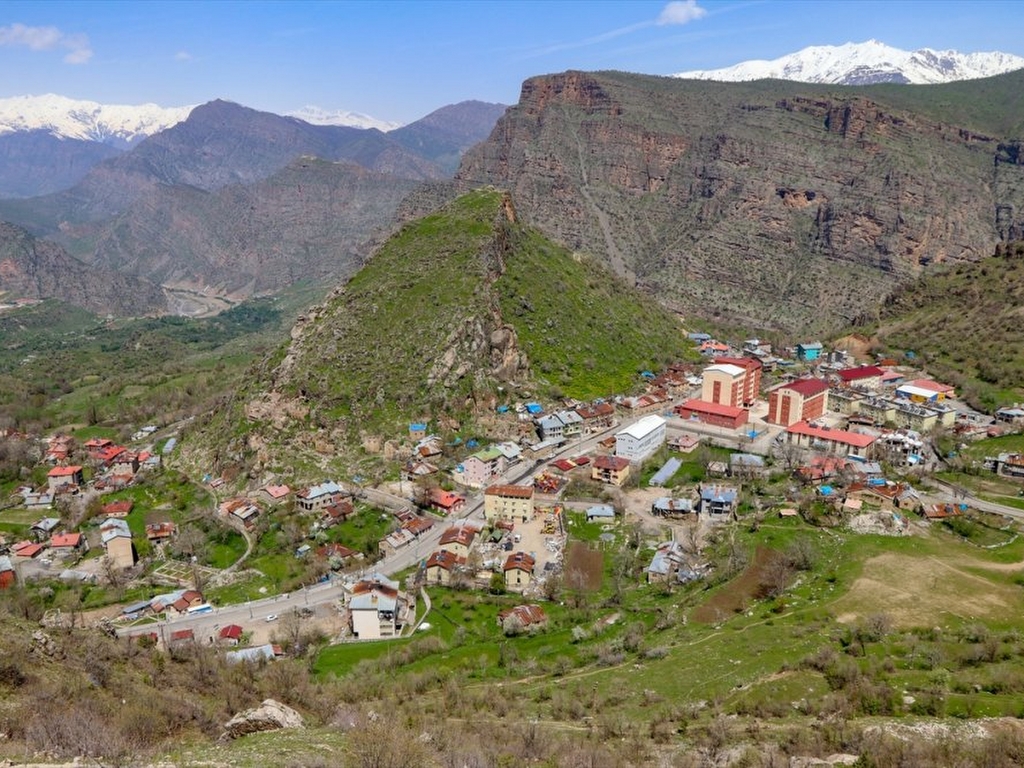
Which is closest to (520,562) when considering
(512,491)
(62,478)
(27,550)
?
(512,491)

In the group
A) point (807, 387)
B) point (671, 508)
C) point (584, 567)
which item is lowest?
point (584, 567)

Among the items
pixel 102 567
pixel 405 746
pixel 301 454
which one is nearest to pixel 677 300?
pixel 301 454

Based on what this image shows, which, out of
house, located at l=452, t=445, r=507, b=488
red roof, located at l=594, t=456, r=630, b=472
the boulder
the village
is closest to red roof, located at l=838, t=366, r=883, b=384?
the village

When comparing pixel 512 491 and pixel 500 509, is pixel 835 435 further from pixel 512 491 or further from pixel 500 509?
pixel 500 509

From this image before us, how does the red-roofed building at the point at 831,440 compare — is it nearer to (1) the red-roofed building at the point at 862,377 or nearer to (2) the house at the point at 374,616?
(1) the red-roofed building at the point at 862,377

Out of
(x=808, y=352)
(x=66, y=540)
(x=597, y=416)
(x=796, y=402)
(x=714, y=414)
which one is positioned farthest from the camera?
(x=808, y=352)

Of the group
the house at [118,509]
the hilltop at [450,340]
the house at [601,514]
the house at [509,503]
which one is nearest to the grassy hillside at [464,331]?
the hilltop at [450,340]
